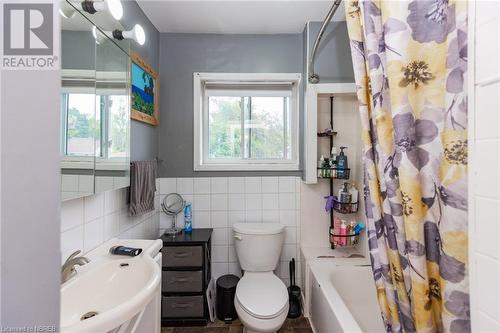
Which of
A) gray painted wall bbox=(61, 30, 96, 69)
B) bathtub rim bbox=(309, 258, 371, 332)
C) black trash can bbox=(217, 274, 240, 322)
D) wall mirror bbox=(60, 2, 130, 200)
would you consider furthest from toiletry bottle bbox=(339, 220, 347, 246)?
gray painted wall bbox=(61, 30, 96, 69)

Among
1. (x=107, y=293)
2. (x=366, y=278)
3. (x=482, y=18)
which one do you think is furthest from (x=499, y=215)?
(x=366, y=278)

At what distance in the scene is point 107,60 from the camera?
1.29 m

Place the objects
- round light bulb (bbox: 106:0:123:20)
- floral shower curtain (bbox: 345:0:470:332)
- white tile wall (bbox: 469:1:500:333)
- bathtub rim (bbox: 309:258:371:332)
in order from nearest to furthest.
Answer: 1. white tile wall (bbox: 469:1:500:333)
2. floral shower curtain (bbox: 345:0:470:332)
3. round light bulb (bbox: 106:0:123:20)
4. bathtub rim (bbox: 309:258:371:332)

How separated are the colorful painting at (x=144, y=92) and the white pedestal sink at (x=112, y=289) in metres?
0.91

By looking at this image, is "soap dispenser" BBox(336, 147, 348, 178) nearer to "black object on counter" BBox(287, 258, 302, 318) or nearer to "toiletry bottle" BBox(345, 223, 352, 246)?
"toiletry bottle" BBox(345, 223, 352, 246)

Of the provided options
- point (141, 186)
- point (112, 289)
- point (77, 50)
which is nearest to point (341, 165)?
point (141, 186)

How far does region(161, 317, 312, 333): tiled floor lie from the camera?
5.90 ft

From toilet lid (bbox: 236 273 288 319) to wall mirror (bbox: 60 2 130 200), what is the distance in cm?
102

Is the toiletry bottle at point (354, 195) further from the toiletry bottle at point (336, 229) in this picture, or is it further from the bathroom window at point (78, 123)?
the bathroom window at point (78, 123)

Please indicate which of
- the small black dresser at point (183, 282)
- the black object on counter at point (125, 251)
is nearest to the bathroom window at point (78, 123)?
the black object on counter at point (125, 251)

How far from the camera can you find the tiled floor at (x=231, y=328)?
5.90 feet

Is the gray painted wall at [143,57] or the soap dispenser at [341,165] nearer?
the gray painted wall at [143,57]

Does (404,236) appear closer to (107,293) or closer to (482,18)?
(482,18)

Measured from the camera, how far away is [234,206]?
7.07 feet
